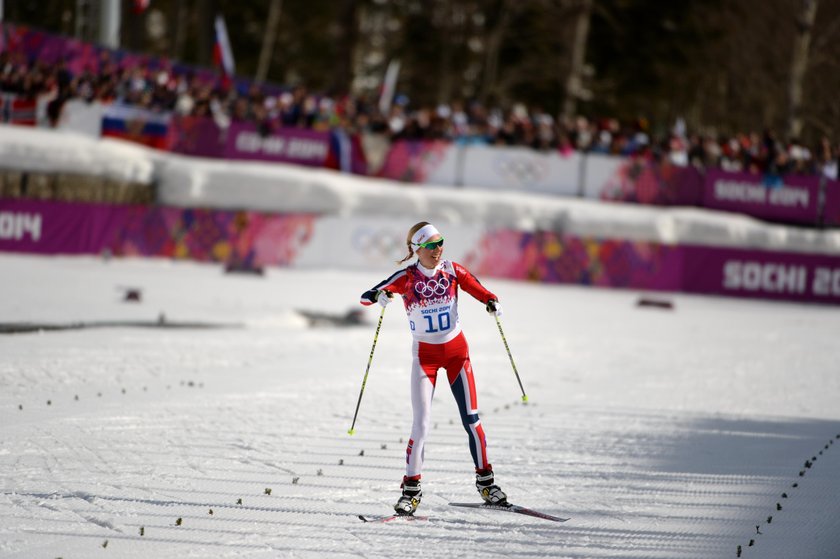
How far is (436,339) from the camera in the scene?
8.36 m

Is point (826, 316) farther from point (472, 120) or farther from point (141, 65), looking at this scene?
point (141, 65)

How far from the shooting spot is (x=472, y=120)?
32188 millimetres

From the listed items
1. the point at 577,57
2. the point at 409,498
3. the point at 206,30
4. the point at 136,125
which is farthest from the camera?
the point at 206,30

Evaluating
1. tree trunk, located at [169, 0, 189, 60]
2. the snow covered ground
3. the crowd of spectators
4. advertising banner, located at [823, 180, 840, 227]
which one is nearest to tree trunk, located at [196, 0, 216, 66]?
tree trunk, located at [169, 0, 189, 60]

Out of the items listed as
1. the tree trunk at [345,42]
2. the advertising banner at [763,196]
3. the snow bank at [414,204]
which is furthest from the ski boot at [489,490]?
the tree trunk at [345,42]

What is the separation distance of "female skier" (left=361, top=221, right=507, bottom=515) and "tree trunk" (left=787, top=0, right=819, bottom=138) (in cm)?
2665

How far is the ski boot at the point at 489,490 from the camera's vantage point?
826cm

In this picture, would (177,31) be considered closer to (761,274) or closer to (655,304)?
(655,304)

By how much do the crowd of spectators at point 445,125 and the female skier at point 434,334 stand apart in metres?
22.3

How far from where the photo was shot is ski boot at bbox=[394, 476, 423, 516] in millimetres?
7926

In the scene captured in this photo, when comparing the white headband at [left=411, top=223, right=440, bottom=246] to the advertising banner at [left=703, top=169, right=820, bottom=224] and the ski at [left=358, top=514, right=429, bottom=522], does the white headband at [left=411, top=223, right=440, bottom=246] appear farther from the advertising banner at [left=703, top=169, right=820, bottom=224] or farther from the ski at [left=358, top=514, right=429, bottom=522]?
the advertising banner at [left=703, top=169, right=820, bottom=224]

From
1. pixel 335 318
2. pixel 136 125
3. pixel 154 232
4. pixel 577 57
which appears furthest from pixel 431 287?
pixel 577 57

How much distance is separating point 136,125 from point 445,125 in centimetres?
846

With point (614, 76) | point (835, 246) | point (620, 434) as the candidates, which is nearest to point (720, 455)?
point (620, 434)
